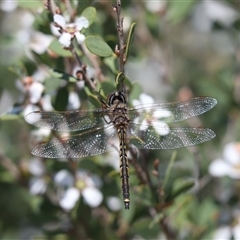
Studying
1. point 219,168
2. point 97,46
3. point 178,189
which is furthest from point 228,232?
point 97,46

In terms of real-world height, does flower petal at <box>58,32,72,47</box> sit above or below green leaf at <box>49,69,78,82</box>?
above

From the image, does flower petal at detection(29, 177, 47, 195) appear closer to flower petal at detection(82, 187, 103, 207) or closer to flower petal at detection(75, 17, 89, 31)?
flower petal at detection(82, 187, 103, 207)

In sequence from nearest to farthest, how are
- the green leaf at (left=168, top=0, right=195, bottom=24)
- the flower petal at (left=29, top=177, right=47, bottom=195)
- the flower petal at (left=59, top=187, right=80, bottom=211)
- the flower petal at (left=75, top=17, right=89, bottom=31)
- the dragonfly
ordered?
1. the flower petal at (left=75, top=17, right=89, bottom=31)
2. the dragonfly
3. the flower petal at (left=59, top=187, right=80, bottom=211)
4. the flower petal at (left=29, top=177, right=47, bottom=195)
5. the green leaf at (left=168, top=0, right=195, bottom=24)

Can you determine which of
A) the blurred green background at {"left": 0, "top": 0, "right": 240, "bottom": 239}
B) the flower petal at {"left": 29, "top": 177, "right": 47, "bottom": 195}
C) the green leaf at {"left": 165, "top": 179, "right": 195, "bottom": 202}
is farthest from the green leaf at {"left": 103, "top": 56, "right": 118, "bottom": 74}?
the flower petal at {"left": 29, "top": 177, "right": 47, "bottom": 195}

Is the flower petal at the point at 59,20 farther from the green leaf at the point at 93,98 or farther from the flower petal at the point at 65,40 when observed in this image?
the green leaf at the point at 93,98

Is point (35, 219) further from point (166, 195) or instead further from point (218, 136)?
point (218, 136)

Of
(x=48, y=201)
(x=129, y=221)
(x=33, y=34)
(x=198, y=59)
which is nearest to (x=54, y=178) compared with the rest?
(x=48, y=201)

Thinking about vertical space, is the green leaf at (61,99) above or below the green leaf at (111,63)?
below

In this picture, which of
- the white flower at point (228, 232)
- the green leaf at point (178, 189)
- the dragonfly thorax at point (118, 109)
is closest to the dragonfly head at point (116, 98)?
the dragonfly thorax at point (118, 109)
